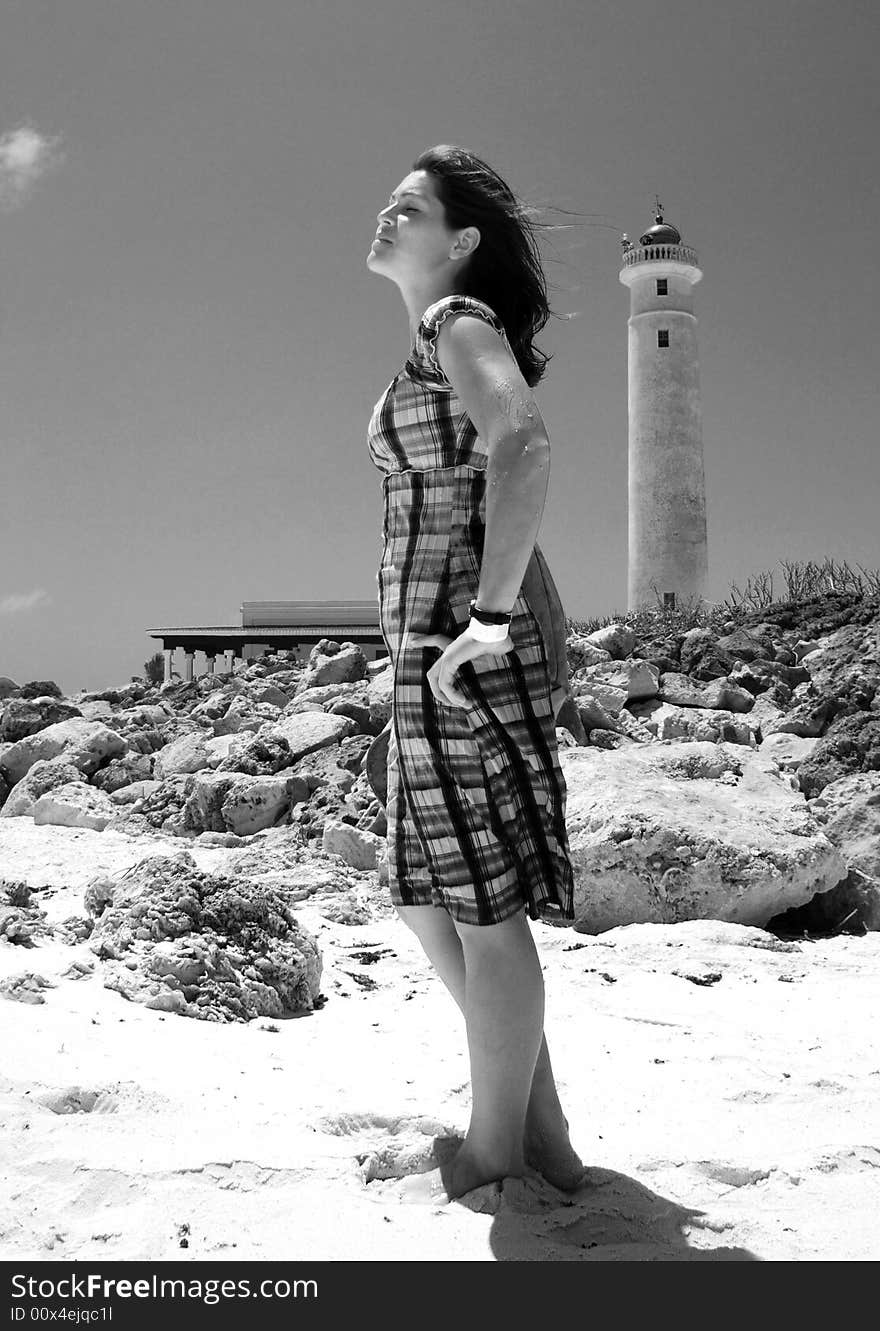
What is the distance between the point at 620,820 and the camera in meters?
4.08

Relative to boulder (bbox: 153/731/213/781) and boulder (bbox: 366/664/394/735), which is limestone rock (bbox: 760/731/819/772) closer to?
boulder (bbox: 366/664/394/735)

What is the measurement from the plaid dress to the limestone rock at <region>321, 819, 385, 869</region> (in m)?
2.97

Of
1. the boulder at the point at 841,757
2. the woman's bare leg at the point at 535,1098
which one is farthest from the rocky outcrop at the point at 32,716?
the woman's bare leg at the point at 535,1098

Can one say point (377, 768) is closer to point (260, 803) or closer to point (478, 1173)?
point (260, 803)

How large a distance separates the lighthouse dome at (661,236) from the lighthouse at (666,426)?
2cm

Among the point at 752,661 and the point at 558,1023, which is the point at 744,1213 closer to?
the point at 558,1023

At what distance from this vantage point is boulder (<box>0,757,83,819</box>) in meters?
6.69

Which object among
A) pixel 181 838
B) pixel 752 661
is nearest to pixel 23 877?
pixel 181 838

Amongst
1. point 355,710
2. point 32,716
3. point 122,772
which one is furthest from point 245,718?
point 32,716

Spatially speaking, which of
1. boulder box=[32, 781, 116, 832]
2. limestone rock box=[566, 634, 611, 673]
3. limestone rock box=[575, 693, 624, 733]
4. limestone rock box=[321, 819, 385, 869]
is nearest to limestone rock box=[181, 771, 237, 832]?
boulder box=[32, 781, 116, 832]

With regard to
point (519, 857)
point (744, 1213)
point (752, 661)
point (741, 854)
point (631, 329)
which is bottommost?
point (744, 1213)

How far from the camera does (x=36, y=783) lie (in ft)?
22.7

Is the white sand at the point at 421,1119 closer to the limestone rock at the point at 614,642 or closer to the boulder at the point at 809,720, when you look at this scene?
the boulder at the point at 809,720

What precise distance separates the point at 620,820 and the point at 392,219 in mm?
2653
